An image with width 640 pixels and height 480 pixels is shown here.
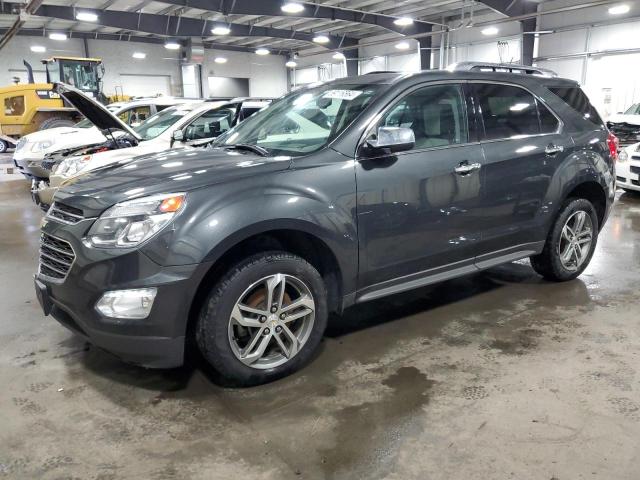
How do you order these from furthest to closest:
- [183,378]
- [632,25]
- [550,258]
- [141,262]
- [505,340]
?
[632,25] < [550,258] < [505,340] < [183,378] < [141,262]

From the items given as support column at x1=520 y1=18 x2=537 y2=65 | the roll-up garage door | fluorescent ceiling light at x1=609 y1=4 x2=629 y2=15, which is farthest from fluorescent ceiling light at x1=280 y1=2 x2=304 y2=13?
the roll-up garage door

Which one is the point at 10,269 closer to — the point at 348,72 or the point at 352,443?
the point at 352,443

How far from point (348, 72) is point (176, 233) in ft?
82.6

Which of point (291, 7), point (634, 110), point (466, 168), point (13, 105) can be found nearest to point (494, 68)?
point (466, 168)

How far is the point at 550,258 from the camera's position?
3967 mm

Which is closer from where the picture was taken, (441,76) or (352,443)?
(352,443)

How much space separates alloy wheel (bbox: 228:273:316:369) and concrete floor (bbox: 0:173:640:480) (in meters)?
0.18

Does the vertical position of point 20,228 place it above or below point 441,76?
below

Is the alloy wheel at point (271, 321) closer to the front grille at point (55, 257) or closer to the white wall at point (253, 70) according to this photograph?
the front grille at point (55, 257)

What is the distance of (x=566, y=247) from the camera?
4051 millimetres

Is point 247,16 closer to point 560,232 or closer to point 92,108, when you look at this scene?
point 92,108

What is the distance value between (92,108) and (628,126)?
45.9 feet

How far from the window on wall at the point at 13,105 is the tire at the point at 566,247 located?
681 inches

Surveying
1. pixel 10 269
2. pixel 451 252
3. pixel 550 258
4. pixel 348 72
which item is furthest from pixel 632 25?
pixel 10 269
